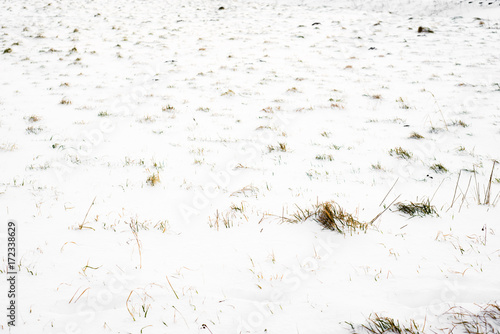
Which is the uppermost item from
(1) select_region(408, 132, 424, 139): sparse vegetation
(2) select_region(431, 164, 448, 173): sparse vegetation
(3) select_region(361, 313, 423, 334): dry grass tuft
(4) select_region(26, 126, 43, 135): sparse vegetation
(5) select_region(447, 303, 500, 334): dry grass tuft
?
(4) select_region(26, 126, 43, 135): sparse vegetation

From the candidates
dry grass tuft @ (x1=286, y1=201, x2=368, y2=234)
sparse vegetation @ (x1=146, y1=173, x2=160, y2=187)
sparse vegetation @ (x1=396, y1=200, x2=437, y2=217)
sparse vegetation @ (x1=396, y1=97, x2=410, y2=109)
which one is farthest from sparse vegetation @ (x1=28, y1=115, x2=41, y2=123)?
sparse vegetation @ (x1=396, y1=97, x2=410, y2=109)

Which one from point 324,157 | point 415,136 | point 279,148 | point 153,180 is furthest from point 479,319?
point 415,136

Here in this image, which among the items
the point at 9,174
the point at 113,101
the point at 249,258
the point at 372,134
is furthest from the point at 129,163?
the point at 372,134

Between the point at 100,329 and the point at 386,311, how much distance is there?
222 centimetres

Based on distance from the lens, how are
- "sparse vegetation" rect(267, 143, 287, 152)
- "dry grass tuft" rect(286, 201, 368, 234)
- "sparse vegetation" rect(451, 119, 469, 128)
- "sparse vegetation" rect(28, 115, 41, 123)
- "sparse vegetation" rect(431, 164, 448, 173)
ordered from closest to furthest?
"dry grass tuft" rect(286, 201, 368, 234)
"sparse vegetation" rect(431, 164, 448, 173)
"sparse vegetation" rect(267, 143, 287, 152)
"sparse vegetation" rect(451, 119, 469, 128)
"sparse vegetation" rect(28, 115, 41, 123)

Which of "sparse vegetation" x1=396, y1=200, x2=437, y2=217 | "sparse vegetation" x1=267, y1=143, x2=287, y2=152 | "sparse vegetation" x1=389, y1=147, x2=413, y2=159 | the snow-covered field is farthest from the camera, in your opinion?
"sparse vegetation" x1=267, y1=143, x2=287, y2=152

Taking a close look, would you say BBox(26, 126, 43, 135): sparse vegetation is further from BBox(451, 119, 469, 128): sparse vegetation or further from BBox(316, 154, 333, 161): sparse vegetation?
BBox(451, 119, 469, 128): sparse vegetation

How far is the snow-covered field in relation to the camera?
7.82 feet

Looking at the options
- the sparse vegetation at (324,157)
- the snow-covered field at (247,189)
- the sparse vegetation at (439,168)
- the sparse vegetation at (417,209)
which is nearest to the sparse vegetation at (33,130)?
the snow-covered field at (247,189)

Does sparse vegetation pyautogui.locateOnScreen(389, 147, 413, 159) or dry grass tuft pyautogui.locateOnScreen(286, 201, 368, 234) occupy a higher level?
dry grass tuft pyautogui.locateOnScreen(286, 201, 368, 234)

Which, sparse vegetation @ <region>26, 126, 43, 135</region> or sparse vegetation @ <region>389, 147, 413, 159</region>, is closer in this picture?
sparse vegetation @ <region>389, 147, 413, 159</region>

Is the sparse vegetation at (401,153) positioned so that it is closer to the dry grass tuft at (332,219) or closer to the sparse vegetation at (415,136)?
the sparse vegetation at (415,136)

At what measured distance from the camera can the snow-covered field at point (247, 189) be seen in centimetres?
238

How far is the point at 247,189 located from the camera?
14.3 feet
